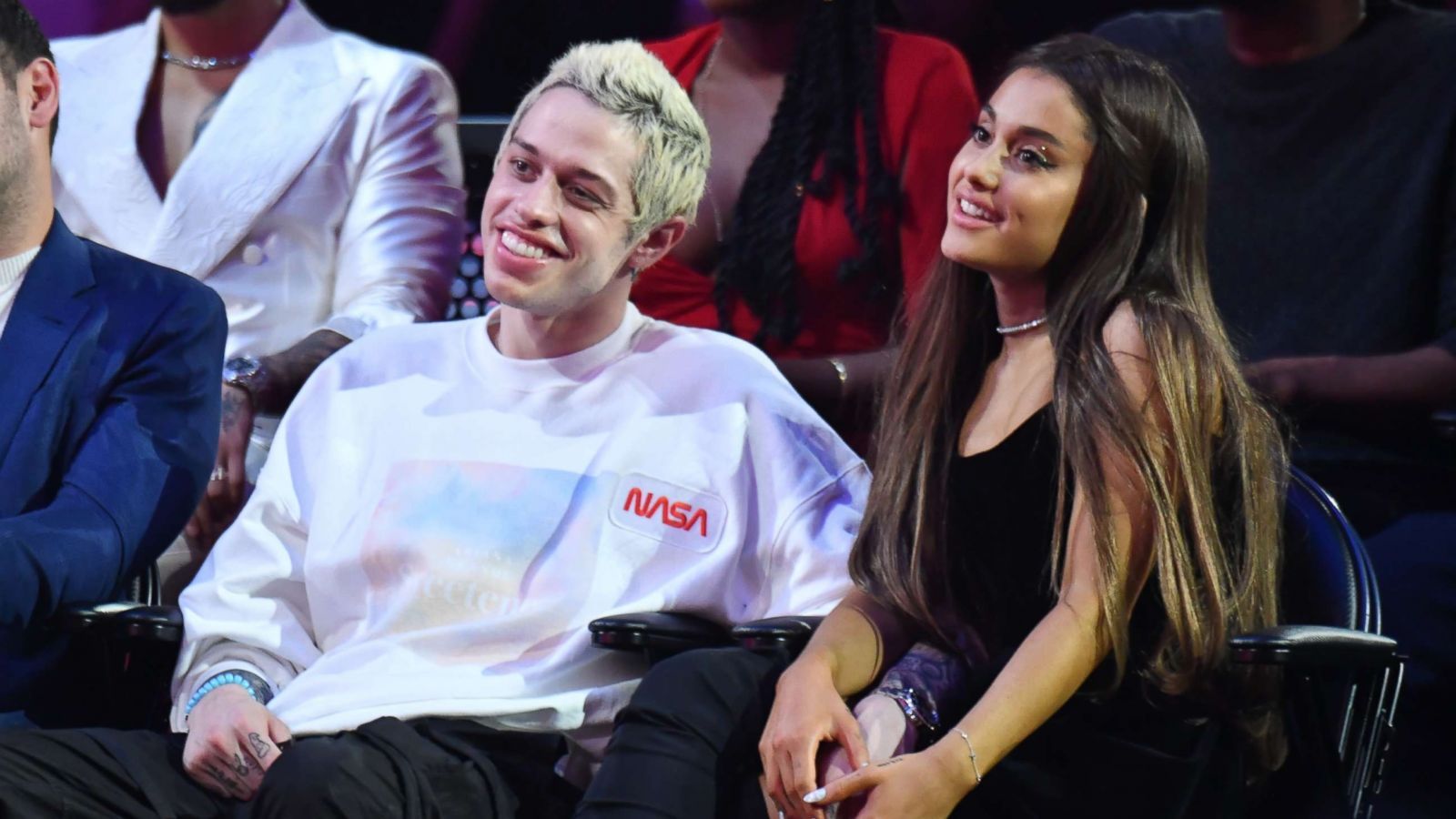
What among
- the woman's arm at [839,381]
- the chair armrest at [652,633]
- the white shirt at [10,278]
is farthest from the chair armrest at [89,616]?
the woman's arm at [839,381]

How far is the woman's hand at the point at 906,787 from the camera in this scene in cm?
170

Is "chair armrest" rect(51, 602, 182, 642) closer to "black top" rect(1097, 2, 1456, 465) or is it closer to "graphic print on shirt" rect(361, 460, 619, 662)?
"graphic print on shirt" rect(361, 460, 619, 662)

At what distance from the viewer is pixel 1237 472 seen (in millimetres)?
1904

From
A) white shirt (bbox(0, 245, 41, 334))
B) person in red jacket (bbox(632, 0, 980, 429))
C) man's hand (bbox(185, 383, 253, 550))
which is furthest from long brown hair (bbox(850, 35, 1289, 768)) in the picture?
white shirt (bbox(0, 245, 41, 334))

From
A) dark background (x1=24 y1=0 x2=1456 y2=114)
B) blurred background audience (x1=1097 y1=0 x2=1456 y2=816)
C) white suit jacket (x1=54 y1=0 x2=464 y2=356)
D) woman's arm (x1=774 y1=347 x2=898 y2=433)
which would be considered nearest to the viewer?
blurred background audience (x1=1097 y1=0 x2=1456 y2=816)

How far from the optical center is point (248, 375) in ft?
8.63

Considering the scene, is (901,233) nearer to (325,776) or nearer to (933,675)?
(933,675)

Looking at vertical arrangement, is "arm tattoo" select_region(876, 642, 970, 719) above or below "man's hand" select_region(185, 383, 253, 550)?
above

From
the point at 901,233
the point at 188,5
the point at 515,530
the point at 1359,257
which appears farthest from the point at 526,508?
the point at 188,5

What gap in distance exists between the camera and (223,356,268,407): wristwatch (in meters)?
2.60

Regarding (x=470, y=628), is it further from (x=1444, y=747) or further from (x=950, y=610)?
(x=1444, y=747)

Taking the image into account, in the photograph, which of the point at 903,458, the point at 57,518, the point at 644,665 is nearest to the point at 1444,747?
the point at 903,458

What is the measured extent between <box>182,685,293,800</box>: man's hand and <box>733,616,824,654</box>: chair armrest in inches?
20.2

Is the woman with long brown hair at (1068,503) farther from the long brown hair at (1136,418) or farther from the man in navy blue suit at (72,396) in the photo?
the man in navy blue suit at (72,396)
